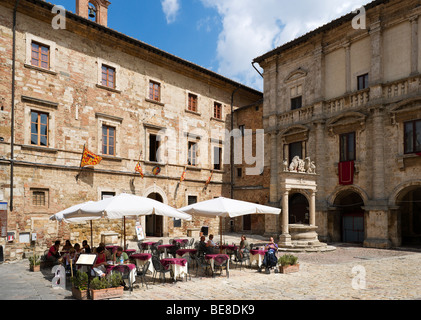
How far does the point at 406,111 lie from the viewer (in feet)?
55.9

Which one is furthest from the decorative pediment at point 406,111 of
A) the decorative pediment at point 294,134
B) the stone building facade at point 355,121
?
the decorative pediment at point 294,134

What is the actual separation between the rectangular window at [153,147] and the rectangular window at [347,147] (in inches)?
455

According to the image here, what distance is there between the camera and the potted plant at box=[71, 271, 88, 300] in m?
7.95

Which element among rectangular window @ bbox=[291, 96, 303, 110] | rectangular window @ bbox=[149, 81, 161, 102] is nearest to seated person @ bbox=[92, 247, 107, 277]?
rectangular window @ bbox=[149, 81, 161, 102]

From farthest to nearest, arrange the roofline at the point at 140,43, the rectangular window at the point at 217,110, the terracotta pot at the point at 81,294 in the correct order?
the rectangular window at the point at 217,110 → the roofline at the point at 140,43 → the terracotta pot at the point at 81,294

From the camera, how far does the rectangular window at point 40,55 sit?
56.1 ft

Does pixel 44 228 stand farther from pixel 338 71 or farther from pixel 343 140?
pixel 338 71

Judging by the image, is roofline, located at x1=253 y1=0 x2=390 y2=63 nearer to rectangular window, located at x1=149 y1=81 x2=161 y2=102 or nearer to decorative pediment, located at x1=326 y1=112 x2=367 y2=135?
decorative pediment, located at x1=326 y1=112 x2=367 y2=135

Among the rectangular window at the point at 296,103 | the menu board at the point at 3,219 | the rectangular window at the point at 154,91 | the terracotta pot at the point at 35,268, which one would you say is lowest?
the terracotta pot at the point at 35,268

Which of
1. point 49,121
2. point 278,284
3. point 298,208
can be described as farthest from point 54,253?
point 298,208

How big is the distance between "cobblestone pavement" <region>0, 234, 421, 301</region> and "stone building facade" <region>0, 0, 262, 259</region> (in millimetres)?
4506

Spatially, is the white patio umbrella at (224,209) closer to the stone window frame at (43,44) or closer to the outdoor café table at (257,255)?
the outdoor café table at (257,255)
